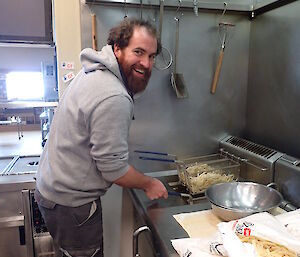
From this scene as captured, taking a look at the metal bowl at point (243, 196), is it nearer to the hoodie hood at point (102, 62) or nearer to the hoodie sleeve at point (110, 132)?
the hoodie sleeve at point (110, 132)

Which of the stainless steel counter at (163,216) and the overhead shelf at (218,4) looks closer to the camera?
the stainless steel counter at (163,216)

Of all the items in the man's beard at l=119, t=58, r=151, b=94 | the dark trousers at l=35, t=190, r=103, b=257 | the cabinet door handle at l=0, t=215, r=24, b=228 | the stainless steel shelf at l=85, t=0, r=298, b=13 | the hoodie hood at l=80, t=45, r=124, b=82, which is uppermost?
the stainless steel shelf at l=85, t=0, r=298, b=13

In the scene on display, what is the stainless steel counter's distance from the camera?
944 mm

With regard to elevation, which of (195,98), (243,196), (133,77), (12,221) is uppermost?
(133,77)

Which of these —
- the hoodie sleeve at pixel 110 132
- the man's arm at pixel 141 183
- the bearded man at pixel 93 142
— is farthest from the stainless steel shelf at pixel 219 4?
the man's arm at pixel 141 183

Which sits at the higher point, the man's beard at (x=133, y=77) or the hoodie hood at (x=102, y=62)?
the hoodie hood at (x=102, y=62)

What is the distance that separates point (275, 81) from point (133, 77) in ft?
2.56

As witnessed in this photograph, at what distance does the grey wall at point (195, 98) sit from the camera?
158cm

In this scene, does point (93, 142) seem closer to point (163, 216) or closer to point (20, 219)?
point (163, 216)

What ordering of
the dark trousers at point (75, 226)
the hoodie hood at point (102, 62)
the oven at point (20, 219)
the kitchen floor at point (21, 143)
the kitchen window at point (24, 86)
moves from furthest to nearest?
the kitchen window at point (24, 86)
the kitchen floor at point (21, 143)
the oven at point (20, 219)
the dark trousers at point (75, 226)
the hoodie hood at point (102, 62)

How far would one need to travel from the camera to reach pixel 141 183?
3.73ft

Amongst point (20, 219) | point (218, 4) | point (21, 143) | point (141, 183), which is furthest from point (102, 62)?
point (21, 143)

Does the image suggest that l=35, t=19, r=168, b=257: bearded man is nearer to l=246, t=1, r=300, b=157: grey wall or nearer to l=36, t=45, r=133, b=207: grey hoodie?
l=36, t=45, r=133, b=207: grey hoodie

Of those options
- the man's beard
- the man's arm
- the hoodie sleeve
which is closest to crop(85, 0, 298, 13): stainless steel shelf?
the man's beard
